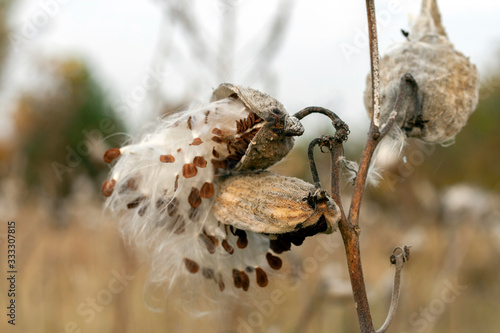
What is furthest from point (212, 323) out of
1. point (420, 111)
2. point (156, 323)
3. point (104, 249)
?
point (420, 111)

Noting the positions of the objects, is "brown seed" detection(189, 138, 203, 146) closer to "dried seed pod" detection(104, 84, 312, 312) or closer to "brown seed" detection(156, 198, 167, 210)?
"dried seed pod" detection(104, 84, 312, 312)

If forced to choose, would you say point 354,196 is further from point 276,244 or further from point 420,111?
point 420,111

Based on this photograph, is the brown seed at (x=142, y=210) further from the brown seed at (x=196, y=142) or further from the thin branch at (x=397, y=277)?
the thin branch at (x=397, y=277)

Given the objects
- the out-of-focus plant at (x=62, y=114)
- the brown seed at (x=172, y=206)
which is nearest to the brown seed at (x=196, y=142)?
the brown seed at (x=172, y=206)

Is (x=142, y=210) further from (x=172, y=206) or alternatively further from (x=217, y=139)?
(x=217, y=139)

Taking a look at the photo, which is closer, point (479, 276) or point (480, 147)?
point (479, 276)

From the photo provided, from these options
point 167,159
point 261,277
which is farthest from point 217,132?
point 261,277
